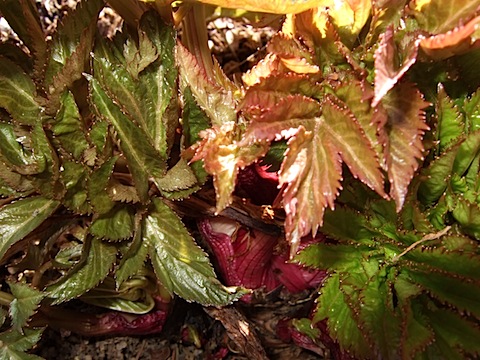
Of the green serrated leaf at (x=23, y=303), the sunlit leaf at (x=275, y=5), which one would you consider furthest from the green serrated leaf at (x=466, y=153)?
the green serrated leaf at (x=23, y=303)

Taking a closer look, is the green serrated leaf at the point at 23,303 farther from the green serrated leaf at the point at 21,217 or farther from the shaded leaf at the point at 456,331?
the shaded leaf at the point at 456,331

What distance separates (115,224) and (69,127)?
0.14 m

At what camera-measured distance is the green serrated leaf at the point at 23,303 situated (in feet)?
2.58

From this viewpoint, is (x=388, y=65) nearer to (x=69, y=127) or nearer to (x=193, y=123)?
(x=193, y=123)

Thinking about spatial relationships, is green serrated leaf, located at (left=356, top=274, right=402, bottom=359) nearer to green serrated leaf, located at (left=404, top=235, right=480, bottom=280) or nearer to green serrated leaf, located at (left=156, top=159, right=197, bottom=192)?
green serrated leaf, located at (left=404, top=235, right=480, bottom=280)

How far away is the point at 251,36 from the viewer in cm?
123

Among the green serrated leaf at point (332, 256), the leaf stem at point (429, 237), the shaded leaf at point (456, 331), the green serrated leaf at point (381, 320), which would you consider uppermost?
the leaf stem at point (429, 237)

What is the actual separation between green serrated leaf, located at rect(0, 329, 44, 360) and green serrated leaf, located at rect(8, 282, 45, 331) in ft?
0.05

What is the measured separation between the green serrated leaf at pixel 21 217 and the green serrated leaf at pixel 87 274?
8 cm

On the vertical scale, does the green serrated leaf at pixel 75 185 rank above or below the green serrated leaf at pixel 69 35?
below

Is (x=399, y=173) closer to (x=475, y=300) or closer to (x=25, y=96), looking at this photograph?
(x=475, y=300)

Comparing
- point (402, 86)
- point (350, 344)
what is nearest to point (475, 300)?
point (350, 344)

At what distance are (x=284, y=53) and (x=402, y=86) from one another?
0.48 feet

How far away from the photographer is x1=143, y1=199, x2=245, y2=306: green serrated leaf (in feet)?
2.51
